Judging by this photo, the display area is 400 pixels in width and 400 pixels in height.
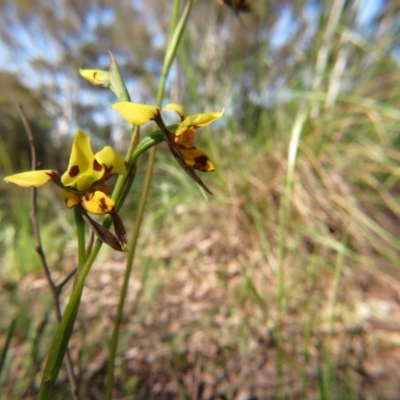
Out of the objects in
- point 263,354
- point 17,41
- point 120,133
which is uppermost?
point 17,41

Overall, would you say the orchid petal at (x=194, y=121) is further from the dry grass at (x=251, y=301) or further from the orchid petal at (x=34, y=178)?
the dry grass at (x=251, y=301)

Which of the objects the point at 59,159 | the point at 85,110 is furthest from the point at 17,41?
the point at 59,159

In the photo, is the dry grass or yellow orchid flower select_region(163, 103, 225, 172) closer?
yellow orchid flower select_region(163, 103, 225, 172)

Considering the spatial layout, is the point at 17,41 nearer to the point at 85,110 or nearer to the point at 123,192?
the point at 85,110

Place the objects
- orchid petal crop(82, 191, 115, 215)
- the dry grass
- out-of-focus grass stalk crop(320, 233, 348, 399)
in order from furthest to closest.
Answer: the dry grass < out-of-focus grass stalk crop(320, 233, 348, 399) < orchid petal crop(82, 191, 115, 215)

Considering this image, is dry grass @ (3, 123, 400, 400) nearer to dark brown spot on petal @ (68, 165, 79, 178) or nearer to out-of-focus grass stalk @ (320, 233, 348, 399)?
out-of-focus grass stalk @ (320, 233, 348, 399)

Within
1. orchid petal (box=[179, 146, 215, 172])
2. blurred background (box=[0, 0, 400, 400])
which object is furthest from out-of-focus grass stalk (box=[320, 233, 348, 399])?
orchid petal (box=[179, 146, 215, 172])

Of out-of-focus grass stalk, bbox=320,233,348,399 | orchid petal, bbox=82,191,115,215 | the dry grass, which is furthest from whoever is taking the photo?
the dry grass
